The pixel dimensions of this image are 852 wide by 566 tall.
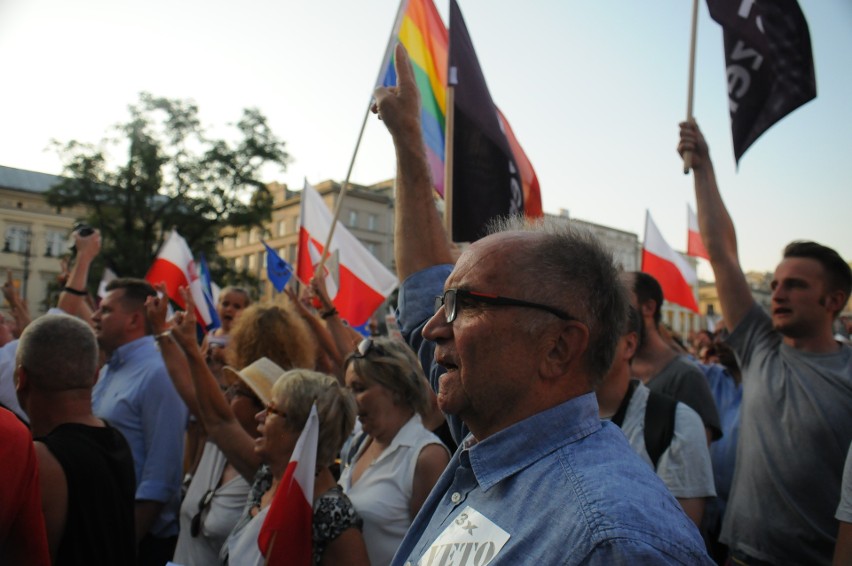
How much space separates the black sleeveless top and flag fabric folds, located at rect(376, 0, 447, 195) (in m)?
2.71

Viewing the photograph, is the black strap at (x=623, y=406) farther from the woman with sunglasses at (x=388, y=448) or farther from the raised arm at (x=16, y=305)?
the raised arm at (x=16, y=305)

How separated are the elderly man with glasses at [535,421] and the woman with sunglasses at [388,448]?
1255 millimetres

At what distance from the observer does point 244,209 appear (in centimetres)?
3269

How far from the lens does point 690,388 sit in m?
3.72

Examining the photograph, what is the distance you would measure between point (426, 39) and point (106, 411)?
337 centimetres

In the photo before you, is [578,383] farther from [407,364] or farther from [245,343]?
[245,343]

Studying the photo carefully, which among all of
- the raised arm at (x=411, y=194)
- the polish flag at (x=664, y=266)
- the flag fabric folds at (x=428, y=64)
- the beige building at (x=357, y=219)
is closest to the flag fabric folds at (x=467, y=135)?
the flag fabric folds at (x=428, y=64)

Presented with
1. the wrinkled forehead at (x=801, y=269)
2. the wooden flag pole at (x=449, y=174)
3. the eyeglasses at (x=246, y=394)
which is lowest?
the eyeglasses at (x=246, y=394)

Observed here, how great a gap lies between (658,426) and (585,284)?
1487 mm

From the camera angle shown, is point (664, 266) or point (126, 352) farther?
point (664, 266)

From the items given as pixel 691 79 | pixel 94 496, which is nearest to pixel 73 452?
pixel 94 496

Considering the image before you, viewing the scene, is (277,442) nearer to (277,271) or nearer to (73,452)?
(73,452)

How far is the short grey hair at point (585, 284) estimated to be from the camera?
150 cm

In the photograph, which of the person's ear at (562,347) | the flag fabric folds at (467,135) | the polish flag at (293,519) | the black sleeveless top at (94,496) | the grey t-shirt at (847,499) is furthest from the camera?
the flag fabric folds at (467,135)
